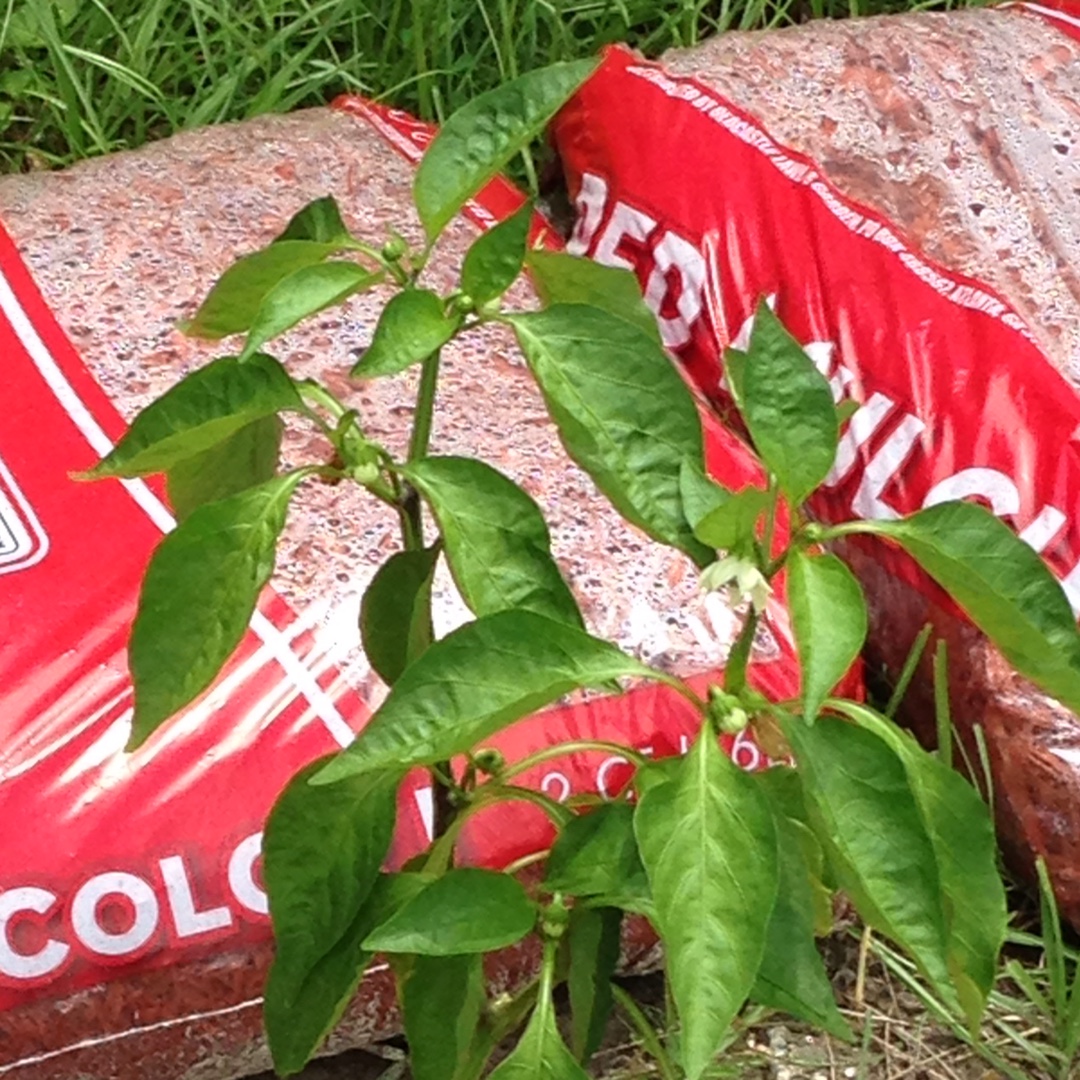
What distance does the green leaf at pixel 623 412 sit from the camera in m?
0.54

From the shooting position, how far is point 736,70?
133 centimetres

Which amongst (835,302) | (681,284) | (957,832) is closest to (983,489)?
(835,302)

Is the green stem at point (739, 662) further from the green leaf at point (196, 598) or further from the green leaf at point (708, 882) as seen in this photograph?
the green leaf at point (196, 598)

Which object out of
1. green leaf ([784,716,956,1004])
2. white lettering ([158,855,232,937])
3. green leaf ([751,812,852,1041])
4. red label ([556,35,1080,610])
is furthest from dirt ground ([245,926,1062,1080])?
green leaf ([784,716,956,1004])

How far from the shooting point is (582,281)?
0.61 metres

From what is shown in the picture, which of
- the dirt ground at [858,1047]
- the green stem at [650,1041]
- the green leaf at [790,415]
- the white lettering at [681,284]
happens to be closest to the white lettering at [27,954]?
the dirt ground at [858,1047]

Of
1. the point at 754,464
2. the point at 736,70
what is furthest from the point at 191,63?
the point at 754,464

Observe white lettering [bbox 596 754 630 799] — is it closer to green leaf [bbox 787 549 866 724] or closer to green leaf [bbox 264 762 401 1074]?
green leaf [bbox 264 762 401 1074]

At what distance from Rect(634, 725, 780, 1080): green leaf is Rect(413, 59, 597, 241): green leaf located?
0.20m

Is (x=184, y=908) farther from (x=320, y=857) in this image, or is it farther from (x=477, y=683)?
(x=477, y=683)

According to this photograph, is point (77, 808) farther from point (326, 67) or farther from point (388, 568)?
point (326, 67)

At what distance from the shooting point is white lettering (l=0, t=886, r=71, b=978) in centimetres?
84

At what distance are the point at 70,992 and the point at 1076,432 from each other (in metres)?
0.70

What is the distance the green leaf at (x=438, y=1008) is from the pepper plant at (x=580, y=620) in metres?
0.05
